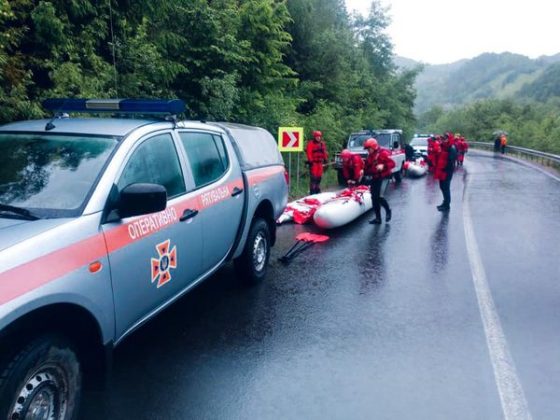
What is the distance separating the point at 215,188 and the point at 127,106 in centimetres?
114

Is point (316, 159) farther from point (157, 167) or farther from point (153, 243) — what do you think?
point (153, 243)

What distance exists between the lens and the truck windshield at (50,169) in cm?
339

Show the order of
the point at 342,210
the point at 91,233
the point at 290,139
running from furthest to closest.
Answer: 1. the point at 290,139
2. the point at 342,210
3. the point at 91,233

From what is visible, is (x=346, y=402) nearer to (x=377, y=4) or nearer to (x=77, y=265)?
(x=77, y=265)

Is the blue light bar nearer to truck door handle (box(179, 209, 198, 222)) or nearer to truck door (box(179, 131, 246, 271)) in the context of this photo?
truck door (box(179, 131, 246, 271))

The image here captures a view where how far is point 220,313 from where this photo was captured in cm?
552

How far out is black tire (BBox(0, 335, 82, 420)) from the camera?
8.64 feet

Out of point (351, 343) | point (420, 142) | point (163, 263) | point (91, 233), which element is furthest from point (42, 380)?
point (420, 142)

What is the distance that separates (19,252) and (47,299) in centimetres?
29

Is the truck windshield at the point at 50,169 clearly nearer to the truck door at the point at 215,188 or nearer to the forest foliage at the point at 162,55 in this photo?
the truck door at the point at 215,188

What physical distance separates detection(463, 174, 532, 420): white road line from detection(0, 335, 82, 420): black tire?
9.51ft

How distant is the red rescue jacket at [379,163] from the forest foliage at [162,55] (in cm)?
391

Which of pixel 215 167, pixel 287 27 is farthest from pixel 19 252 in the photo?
pixel 287 27

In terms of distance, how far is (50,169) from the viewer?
12.1 ft
